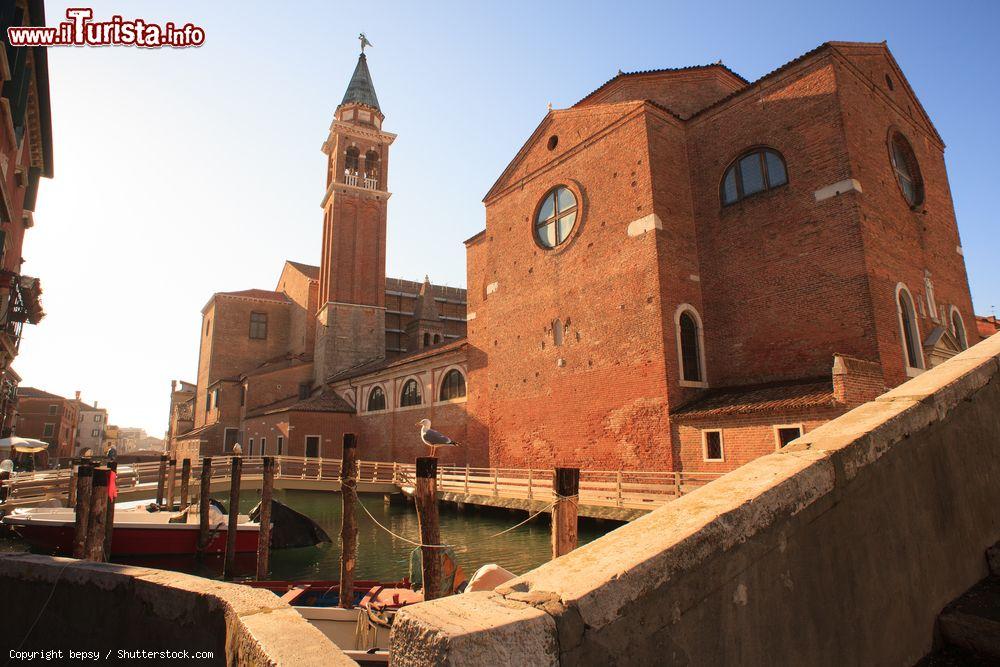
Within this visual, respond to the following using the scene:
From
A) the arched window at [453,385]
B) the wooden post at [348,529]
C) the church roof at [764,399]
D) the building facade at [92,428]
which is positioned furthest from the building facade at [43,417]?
the church roof at [764,399]

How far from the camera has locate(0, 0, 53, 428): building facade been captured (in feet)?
36.8

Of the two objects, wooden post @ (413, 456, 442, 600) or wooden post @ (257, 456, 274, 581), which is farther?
wooden post @ (257, 456, 274, 581)

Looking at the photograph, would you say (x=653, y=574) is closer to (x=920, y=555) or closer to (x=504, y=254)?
(x=920, y=555)

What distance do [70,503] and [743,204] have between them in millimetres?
21867

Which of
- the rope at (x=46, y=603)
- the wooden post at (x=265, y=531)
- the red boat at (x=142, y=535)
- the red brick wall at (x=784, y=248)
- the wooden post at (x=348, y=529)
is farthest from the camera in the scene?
the red brick wall at (x=784, y=248)

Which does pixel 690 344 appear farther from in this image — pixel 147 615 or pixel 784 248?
pixel 147 615

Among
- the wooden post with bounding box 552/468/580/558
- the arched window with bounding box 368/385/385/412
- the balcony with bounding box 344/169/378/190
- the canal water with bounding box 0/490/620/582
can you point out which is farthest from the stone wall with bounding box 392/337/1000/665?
the balcony with bounding box 344/169/378/190

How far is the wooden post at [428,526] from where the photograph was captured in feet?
20.3

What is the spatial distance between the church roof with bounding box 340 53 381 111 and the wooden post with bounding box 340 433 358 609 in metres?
34.6

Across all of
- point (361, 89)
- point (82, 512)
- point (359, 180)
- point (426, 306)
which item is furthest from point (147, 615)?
point (361, 89)

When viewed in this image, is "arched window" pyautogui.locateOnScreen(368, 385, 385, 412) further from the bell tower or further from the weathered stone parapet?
the weathered stone parapet

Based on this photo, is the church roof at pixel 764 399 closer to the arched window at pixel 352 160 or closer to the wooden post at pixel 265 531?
the wooden post at pixel 265 531

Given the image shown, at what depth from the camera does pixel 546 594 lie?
1.78 metres

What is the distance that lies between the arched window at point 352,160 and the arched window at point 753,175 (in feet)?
94.8
